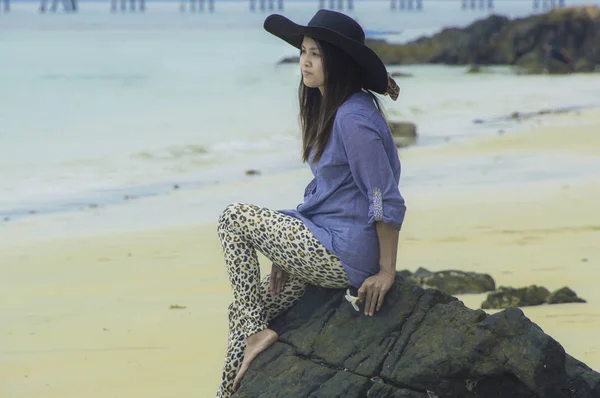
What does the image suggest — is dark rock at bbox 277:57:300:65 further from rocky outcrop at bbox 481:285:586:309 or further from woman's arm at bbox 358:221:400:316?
woman's arm at bbox 358:221:400:316

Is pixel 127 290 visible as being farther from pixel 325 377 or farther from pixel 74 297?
pixel 325 377

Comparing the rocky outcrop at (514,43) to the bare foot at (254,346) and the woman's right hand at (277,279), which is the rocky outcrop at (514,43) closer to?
the woman's right hand at (277,279)

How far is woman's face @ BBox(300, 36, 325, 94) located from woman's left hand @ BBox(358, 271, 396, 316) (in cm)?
81

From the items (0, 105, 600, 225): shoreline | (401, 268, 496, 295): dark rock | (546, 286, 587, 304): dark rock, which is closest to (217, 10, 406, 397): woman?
(546, 286, 587, 304): dark rock

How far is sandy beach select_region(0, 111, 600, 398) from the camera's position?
21.7ft

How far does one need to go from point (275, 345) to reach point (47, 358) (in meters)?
2.79

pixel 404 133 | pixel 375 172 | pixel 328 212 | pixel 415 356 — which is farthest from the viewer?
pixel 404 133

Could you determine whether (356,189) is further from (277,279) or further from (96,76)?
(96,76)

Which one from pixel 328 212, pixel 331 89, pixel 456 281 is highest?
pixel 331 89

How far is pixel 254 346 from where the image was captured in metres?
4.63

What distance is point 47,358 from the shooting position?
6.98 m

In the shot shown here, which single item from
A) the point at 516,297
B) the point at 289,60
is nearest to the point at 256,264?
the point at 516,297

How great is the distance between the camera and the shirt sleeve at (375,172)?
4355 mm

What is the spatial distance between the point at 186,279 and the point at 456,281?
89.1 inches
